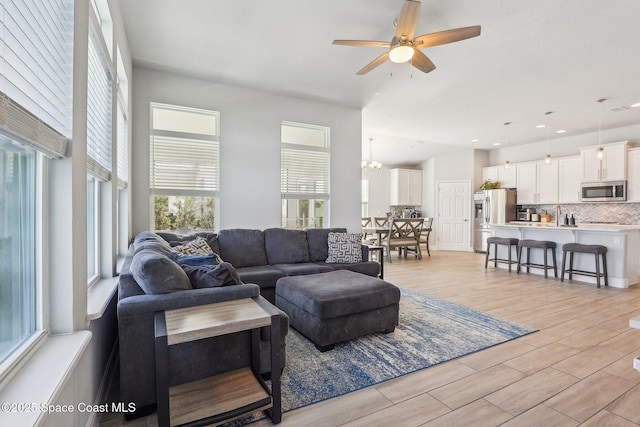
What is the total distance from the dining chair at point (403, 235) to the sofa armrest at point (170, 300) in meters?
5.56

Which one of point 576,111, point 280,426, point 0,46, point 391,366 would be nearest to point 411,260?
point 576,111

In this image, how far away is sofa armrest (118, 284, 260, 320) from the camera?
1713mm

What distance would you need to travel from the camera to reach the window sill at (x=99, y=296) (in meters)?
1.65

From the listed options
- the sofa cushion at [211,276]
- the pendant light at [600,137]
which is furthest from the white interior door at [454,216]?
the sofa cushion at [211,276]

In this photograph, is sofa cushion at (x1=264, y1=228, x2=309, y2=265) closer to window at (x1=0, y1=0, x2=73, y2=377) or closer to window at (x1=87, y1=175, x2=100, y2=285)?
window at (x1=87, y1=175, x2=100, y2=285)

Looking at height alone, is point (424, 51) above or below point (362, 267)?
above

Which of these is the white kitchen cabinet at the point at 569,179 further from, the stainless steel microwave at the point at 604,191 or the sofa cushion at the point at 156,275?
the sofa cushion at the point at 156,275

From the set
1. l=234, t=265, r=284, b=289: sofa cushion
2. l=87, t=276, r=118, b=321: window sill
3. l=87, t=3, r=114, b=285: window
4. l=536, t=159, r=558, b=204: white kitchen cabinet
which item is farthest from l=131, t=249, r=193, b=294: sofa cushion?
l=536, t=159, r=558, b=204: white kitchen cabinet

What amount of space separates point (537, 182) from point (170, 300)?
861 cm

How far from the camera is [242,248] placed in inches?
155

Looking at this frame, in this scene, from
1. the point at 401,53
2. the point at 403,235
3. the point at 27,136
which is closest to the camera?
the point at 27,136

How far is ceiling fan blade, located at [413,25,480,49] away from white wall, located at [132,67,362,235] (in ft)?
8.40

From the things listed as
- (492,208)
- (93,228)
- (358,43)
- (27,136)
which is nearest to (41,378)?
(27,136)

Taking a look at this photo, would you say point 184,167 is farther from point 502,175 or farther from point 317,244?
point 502,175
